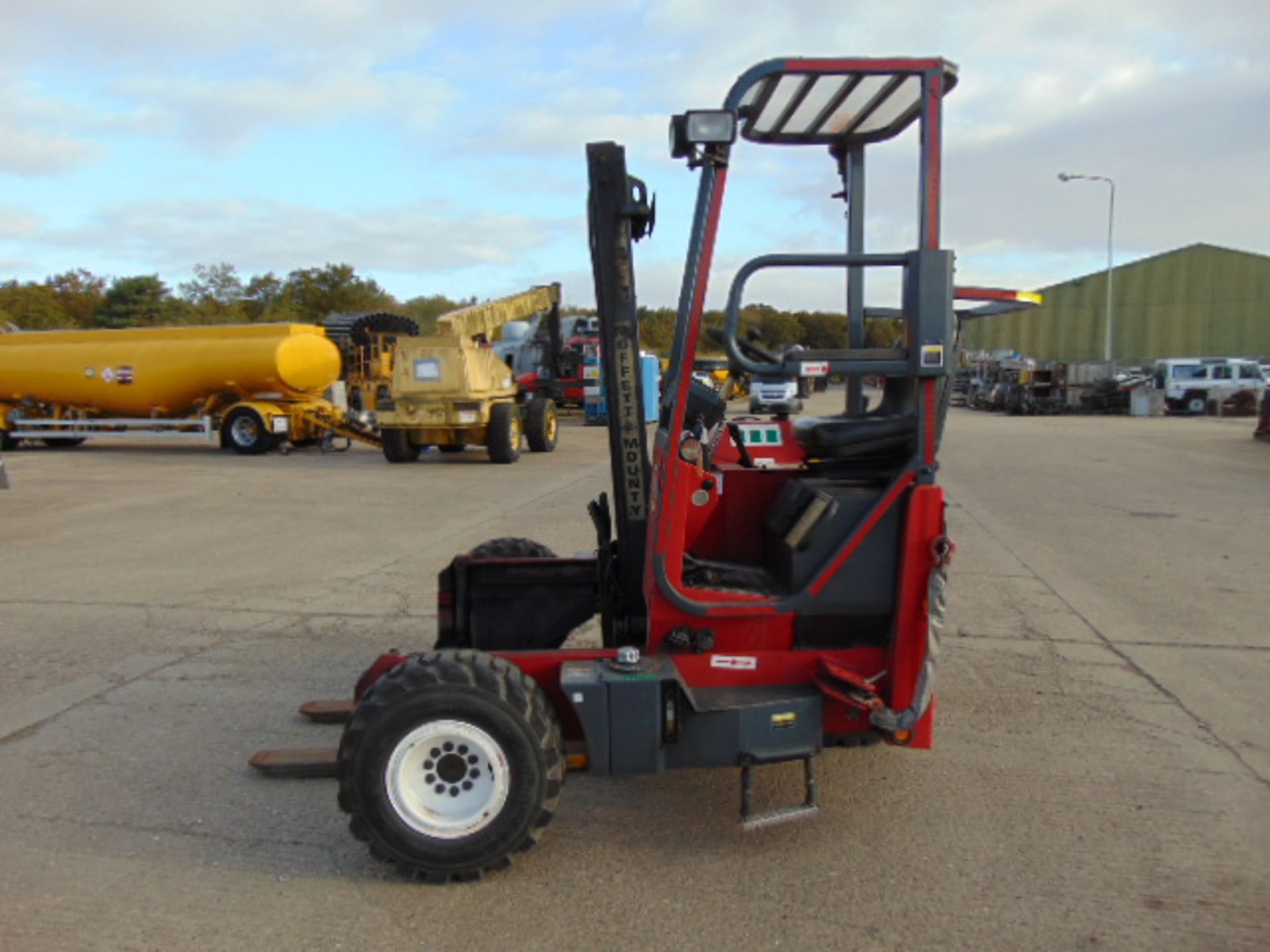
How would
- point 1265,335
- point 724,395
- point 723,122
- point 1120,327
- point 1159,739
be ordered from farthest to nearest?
1. point 1120,327
2. point 1265,335
3. point 1159,739
4. point 724,395
5. point 723,122

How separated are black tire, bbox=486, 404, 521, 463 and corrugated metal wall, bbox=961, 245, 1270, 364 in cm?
4315

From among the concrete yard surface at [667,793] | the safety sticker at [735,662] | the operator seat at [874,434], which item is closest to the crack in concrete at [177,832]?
the concrete yard surface at [667,793]

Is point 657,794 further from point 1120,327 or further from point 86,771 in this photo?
point 1120,327

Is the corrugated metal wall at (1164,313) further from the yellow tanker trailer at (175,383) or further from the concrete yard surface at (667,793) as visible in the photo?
the concrete yard surface at (667,793)

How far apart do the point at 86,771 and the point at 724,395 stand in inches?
129

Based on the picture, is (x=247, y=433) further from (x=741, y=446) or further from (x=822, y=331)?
(x=822, y=331)

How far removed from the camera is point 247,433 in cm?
1925

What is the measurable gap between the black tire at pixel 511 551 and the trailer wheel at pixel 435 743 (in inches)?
63.5

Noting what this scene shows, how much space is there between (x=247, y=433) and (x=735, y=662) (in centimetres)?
1770

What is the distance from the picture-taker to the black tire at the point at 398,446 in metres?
17.0

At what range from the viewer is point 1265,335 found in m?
53.7

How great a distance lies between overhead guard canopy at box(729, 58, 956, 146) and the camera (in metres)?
3.36

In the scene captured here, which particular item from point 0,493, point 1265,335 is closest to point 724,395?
point 0,493

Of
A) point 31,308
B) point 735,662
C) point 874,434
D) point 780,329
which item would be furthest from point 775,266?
point 31,308
